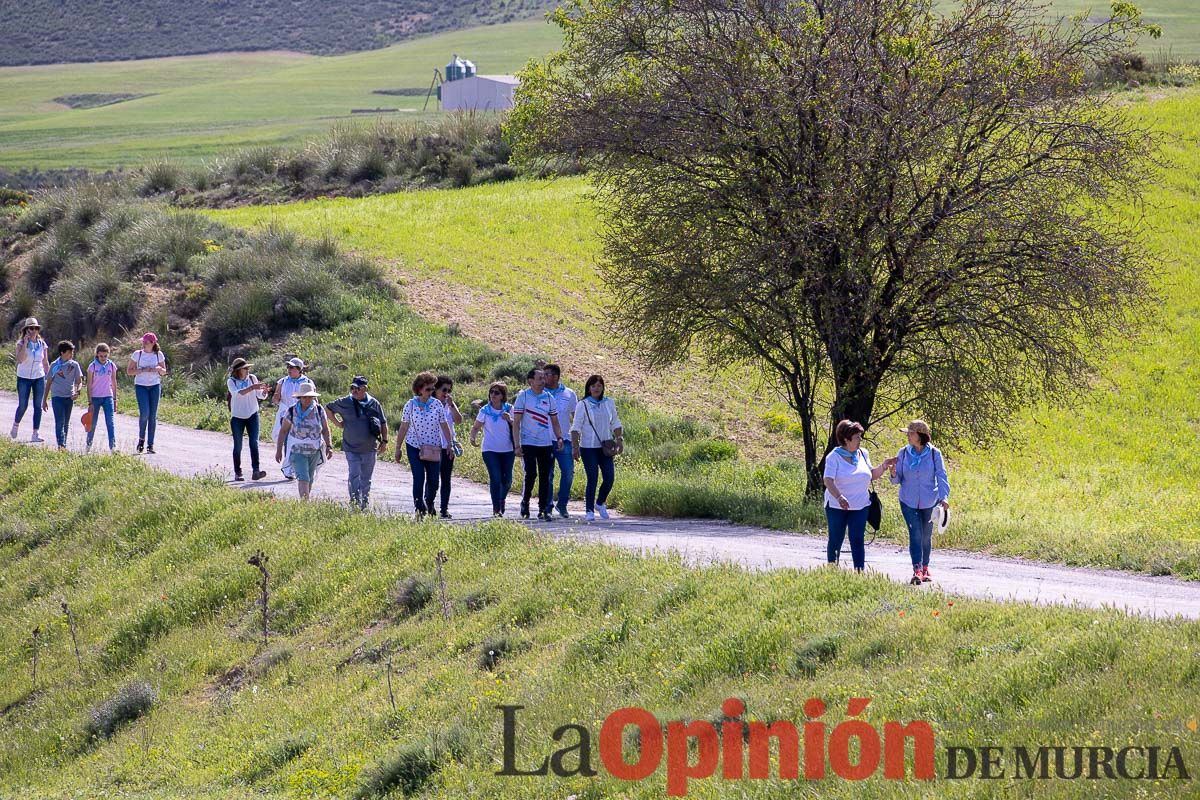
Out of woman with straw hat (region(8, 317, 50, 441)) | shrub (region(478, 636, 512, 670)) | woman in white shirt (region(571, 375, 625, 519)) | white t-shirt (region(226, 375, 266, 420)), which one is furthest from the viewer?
woman with straw hat (region(8, 317, 50, 441))

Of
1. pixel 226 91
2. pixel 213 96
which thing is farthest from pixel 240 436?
pixel 226 91

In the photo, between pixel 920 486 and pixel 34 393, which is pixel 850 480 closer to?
pixel 920 486

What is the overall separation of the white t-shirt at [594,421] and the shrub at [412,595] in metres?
4.12

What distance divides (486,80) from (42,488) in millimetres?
61579

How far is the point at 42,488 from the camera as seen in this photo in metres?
20.1

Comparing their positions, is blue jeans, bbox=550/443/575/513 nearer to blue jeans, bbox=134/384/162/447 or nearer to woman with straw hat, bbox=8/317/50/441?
blue jeans, bbox=134/384/162/447

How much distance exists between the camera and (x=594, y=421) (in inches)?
671

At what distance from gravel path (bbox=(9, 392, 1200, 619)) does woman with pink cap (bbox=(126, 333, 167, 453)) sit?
1.78 feet

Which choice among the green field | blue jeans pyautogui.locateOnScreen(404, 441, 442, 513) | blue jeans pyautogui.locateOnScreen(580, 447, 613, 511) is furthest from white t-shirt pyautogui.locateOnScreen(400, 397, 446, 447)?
the green field

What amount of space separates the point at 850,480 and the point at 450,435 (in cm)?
603

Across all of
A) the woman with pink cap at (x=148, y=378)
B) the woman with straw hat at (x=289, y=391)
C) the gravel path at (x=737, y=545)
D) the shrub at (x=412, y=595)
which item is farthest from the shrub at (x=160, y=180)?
the shrub at (x=412, y=595)

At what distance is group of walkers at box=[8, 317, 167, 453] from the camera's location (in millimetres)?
21047

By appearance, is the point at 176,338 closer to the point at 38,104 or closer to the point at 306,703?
the point at 306,703

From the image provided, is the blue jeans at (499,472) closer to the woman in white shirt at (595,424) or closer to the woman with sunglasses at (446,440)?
the woman with sunglasses at (446,440)
